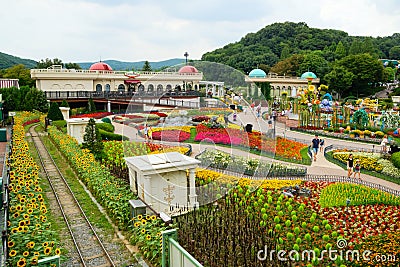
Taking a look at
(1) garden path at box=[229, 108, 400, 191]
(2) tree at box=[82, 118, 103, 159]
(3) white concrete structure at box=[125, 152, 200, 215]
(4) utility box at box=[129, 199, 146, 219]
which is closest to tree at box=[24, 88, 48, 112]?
(2) tree at box=[82, 118, 103, 159]

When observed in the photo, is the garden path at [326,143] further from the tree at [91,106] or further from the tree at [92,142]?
the tree at [91,106]

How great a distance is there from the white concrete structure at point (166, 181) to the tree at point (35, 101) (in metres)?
28.1

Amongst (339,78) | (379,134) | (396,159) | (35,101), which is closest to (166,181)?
(396,159)

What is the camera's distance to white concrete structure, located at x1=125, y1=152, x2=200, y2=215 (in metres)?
10.0

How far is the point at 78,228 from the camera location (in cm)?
998

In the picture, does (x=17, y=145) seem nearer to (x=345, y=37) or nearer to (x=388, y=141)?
(x=388, y=141)

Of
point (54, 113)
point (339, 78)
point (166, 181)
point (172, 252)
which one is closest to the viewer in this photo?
point (172, 252)

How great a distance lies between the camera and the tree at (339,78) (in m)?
56.3

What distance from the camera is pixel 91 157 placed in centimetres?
1524

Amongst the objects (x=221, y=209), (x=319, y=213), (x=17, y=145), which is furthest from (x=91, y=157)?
(x=319, y=213)

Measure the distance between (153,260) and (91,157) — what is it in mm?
8196

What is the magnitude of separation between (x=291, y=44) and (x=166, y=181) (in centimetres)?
8607

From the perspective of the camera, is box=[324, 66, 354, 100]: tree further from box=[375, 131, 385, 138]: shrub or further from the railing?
the railing

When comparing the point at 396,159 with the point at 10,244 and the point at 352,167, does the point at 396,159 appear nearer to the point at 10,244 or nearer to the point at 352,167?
the point at 352,167
